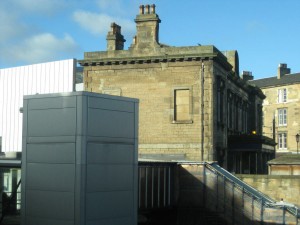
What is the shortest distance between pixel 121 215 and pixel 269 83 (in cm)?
6112

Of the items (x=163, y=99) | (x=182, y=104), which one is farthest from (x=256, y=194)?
(x=163, y=99)

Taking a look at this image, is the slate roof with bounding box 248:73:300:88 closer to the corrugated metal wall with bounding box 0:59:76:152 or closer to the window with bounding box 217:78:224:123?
the window with bounding box 217:78:224:123

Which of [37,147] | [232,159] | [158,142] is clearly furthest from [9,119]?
[37,147]

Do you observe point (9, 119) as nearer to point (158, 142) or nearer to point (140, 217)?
point (158, 142)

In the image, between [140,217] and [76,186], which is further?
[140,217]

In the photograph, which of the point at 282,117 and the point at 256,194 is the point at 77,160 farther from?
the point at 282,117

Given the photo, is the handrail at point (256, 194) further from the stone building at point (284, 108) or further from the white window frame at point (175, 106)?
the stone building at point (284, 108)

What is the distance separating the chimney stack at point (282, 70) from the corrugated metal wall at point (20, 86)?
48.5 metres

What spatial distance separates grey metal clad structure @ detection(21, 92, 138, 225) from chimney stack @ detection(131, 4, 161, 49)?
52.5 ft

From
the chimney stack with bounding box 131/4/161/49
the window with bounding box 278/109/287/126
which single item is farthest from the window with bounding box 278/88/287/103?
the chimney stack with bounding box 131/4/161/49

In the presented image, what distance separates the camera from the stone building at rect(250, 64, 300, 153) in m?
69.9

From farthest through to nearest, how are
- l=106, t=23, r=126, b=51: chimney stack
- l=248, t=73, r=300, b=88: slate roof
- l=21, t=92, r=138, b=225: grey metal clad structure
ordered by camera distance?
l=248, t=73, r=300, b=88: slate roof
l=106, t=23, r=126, b=51: chimney stack
l=21, t=92, r=138, b=225: grey metal clad structure

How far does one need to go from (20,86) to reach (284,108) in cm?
4591

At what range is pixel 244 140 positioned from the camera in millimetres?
37188
